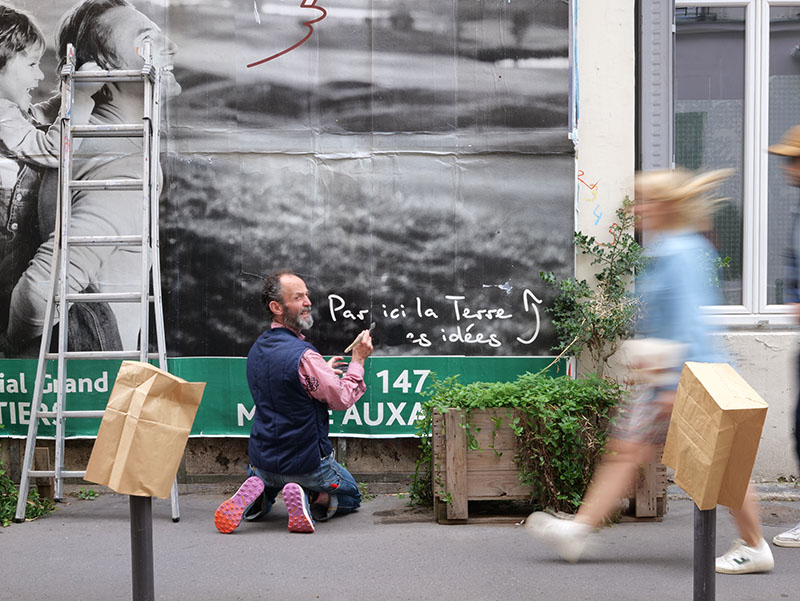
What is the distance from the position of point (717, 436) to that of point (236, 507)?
303 cm

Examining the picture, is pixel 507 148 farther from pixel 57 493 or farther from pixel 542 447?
pixel 57 493

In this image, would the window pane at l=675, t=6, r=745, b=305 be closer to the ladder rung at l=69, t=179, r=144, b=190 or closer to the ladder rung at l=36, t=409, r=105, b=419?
the ladder rung at l=69, t=179, r=144, b=190

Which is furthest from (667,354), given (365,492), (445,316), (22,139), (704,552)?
(22,139)

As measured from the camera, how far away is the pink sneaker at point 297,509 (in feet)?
15.9

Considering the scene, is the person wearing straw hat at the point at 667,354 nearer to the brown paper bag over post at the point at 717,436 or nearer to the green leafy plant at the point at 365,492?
the brown paper bag over post at the point at 717,436

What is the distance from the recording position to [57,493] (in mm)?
5512

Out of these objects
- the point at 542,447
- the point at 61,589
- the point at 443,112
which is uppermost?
the point at 443,112

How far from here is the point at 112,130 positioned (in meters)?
5.54

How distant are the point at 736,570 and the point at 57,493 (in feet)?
13.9

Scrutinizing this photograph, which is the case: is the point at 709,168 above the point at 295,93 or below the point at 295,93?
below

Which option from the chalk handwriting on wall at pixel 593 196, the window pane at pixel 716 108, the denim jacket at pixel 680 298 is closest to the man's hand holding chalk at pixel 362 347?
the denim jacket at pixel 680 298

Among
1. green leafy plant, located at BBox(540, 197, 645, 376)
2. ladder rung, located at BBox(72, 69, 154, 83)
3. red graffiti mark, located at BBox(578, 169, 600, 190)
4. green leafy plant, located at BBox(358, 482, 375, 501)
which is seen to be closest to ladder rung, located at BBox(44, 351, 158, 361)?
green leafy plant, located at BBox(358, 482, 375, 501)

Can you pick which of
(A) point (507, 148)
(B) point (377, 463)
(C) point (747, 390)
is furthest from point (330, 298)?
(C) point (747, 390)

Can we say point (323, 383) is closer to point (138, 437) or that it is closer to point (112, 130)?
point (138, 437)
